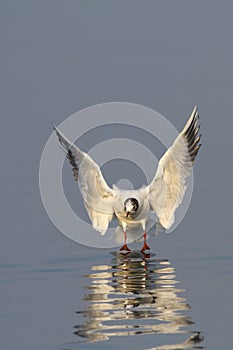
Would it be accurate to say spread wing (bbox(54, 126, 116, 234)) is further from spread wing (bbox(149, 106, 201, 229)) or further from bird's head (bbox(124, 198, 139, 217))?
spread wing (bbox(149, 106, 201, 229))

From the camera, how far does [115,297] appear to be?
49.2ft

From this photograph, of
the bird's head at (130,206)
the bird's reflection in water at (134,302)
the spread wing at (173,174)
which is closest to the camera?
the bird's reflection in water at (134,302)

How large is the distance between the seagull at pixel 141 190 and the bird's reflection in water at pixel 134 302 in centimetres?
137

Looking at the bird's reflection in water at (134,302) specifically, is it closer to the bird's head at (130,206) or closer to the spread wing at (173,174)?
the bird's head at (130,206)

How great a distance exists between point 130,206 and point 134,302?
4.17m

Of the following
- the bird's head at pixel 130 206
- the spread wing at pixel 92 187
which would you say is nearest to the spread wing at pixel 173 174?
the bird's head at pixel 130 206

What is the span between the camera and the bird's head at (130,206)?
61.7 feet

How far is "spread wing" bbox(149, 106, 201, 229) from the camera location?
1867cm

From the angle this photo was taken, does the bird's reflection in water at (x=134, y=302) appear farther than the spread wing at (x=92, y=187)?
No

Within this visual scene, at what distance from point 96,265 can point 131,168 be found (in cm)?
529

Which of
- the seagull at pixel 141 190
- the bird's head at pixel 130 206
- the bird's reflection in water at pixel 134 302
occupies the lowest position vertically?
the bird's reflection in water at pixel 134 302

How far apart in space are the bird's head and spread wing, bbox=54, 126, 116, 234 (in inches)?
14.8

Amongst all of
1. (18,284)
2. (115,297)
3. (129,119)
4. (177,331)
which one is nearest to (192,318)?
(177,331)

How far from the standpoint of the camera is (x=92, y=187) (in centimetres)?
1902
